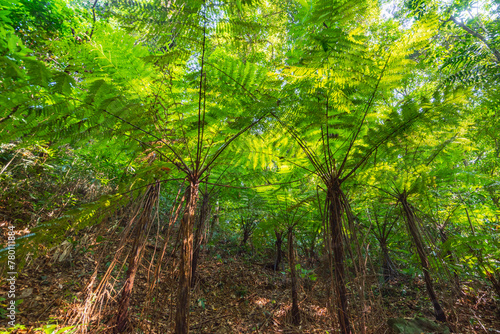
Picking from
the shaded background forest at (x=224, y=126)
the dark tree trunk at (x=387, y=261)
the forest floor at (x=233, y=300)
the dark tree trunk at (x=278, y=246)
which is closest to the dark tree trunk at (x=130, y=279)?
the shaded background forest at (x=224, y=126)

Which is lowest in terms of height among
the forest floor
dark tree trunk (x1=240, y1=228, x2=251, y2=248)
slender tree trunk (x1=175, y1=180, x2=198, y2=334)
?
the forest floor

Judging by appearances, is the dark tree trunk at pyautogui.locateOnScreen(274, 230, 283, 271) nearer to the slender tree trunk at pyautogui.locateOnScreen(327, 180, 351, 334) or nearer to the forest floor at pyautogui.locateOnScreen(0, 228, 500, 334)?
the forest floor at pyautogui.locateOnScreen(0, 228, 500, 334)

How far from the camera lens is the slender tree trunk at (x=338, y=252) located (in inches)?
54.9

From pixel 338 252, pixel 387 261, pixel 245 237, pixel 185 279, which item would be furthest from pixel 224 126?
pixel 387 261

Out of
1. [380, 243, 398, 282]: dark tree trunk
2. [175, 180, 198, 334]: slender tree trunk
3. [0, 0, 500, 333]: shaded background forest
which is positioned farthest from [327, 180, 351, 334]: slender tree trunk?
[380, 243, 398, 282]: dark tree trunk

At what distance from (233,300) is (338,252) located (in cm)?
328

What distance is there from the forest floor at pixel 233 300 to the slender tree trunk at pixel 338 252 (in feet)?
0.50

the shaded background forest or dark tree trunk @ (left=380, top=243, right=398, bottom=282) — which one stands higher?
the shaded background forest

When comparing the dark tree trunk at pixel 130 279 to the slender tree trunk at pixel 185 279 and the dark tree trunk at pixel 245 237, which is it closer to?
the slender tree trunk at pixel 185 279

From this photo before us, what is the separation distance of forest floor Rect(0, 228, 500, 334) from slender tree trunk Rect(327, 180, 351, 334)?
15 cm

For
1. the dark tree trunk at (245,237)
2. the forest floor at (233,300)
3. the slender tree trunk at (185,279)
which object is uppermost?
the dark tree trunk at (245,237)

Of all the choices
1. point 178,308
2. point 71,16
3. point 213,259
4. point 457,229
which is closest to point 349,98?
point 178,308

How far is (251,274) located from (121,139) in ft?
14.7

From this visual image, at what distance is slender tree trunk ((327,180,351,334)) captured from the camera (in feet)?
4.58
